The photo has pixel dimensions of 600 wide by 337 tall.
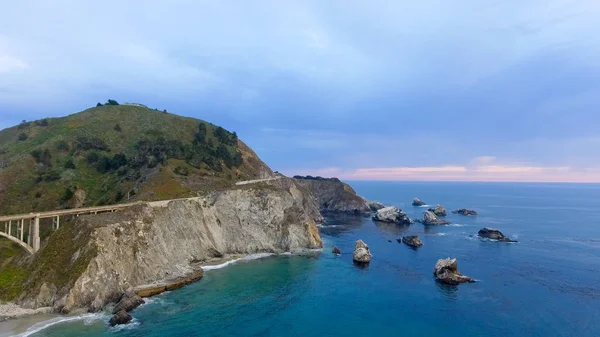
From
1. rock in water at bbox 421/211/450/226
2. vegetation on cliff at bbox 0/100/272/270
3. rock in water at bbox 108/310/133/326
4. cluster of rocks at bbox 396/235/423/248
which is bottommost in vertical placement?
rock in water at bbox 108/310/133/326

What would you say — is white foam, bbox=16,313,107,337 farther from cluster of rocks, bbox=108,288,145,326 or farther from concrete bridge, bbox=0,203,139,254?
concrete bridge, bbox=0,203,139,254

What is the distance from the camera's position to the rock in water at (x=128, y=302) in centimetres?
5350

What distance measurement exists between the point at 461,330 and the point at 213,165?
283 feet

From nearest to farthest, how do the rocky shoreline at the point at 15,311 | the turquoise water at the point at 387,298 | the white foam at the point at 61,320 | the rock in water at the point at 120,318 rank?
1. the white foam at the point at 61,320
2. the rock in water at the point at 120,318
3. the rocky shoreline at the point at 15,311
4. the turquoise water at the point at 387,298

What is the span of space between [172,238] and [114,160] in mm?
46055

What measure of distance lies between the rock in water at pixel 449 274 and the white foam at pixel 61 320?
57933 mm

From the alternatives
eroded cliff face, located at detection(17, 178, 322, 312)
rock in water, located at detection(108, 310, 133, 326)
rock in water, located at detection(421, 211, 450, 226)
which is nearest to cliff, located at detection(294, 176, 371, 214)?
rock in water, located at detection(421, 211, 450, 226)

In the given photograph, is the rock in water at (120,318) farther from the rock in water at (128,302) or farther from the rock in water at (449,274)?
the rock in water at (449,274)

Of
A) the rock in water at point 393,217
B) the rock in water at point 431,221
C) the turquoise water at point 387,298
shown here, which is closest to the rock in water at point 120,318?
the turquoise water at point 387,298

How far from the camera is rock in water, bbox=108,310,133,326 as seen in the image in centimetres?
4928

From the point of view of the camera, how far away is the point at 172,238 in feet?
258

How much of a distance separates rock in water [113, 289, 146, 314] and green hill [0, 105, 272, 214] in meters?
31.2

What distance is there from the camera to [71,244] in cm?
6119

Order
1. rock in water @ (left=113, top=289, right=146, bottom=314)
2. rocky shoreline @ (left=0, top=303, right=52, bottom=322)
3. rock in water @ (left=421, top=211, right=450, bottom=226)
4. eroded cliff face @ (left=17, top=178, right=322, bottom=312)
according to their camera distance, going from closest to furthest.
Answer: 1. rocky shoreline @ (left=0, top=303, right=52, bottom=322)
2. rock in water @ (left=113, top=289, right=146, bottom=314)
3. eroded cliff face @ (left=17, top=178, right=322, bottom=312)
4. rock in water @ (left=421, top=211, right=450, bottom=226)
